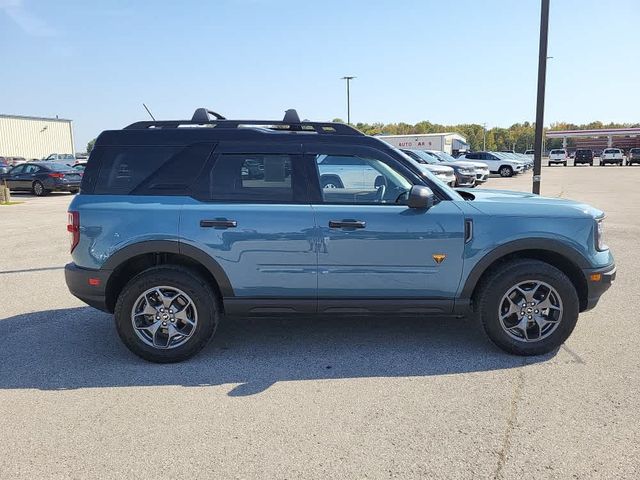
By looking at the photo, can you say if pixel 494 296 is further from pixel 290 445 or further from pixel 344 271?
pixel 290 445

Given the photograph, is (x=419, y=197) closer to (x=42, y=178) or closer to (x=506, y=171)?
(x=42, y=178)

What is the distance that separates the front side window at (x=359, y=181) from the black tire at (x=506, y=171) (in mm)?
32878

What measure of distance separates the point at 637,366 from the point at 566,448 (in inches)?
60.8

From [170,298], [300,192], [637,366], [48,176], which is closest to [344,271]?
[300,192]

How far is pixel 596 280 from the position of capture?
4273mm

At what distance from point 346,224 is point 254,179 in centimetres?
86

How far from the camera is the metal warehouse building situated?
5753cm

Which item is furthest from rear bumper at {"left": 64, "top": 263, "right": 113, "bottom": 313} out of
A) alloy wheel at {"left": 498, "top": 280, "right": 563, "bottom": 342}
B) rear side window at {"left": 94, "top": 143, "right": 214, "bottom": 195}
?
alloy wheel at {"left": 498, "top": 280, "right": 563, "bottom": 342}

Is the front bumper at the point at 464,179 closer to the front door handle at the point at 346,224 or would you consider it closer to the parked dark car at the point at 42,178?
the parked dark car at the point at 42,178

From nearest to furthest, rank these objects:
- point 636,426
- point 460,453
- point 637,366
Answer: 1. point 460,453
2. point 636,426
3. point 637,366

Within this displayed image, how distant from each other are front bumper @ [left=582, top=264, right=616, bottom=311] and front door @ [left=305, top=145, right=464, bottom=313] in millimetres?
1085

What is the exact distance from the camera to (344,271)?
13.8 ft

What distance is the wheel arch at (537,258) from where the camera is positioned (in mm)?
4191

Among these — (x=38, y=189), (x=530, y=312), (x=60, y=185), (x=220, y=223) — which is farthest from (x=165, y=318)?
(x=38, y=189)
